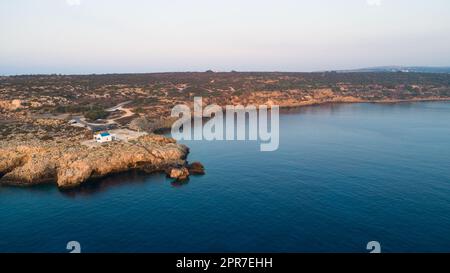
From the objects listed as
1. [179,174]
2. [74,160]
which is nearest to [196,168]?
[179,174]

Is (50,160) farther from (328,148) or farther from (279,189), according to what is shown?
(328,148)

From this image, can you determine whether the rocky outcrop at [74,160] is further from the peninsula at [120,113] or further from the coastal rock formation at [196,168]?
the coastal rock formation at [196,168]

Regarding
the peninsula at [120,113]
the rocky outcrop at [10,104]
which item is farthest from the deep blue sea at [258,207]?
the rocky outcrop at [10,104]

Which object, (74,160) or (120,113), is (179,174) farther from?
(120,113)

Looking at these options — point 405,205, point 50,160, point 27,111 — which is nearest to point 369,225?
point 405,205

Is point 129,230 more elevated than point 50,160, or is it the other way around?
point 50,160

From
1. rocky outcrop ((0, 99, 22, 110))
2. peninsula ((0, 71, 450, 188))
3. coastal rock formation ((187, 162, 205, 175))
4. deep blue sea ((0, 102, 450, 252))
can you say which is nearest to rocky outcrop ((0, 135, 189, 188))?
peninsula ((0, 71, 450, 188))
